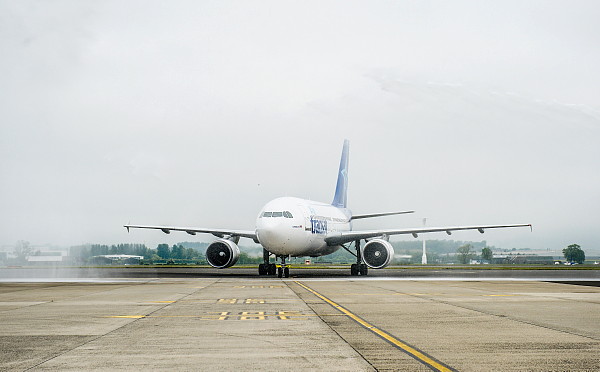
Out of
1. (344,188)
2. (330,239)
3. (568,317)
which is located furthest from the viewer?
(344,188)

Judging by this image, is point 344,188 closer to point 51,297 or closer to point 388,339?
point 51,297

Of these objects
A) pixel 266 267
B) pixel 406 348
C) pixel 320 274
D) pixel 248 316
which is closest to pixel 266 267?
pixel 266 267

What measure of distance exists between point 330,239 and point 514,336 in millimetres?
35570

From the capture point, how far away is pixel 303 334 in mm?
12336

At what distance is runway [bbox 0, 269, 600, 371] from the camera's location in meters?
9.33

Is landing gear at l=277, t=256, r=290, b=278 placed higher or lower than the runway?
higher

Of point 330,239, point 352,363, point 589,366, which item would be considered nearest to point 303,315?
point 352,363

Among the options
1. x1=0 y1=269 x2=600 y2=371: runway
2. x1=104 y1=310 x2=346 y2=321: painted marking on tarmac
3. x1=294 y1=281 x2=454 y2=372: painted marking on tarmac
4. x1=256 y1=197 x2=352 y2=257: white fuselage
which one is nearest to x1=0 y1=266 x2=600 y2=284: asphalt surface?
A: x1=256 y1=197 x2=352 y2=257: white fuselage

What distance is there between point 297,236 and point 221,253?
5.95 m

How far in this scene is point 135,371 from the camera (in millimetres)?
8656

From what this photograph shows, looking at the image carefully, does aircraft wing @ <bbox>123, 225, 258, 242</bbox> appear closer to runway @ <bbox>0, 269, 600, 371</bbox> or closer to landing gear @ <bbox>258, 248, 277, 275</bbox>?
landing gear @ <bbox>258, 248, 277, 275</bbox>

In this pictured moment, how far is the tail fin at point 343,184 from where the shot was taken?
58.4 meters

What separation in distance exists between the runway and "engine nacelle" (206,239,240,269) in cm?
2345

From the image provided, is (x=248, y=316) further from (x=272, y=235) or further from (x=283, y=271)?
(x=283, y=271)
